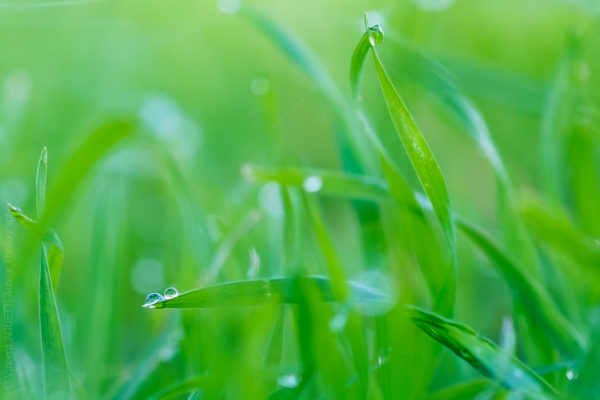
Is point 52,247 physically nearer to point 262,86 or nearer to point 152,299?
point 152,299

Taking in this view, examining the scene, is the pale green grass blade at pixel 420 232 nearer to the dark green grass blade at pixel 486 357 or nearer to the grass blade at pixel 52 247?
the dark green grass blade at pixel 486 357

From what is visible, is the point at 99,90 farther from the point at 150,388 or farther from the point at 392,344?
the point at 392,344

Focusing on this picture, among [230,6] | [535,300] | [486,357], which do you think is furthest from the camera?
[230,6]

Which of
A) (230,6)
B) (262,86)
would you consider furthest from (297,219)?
(230,6)

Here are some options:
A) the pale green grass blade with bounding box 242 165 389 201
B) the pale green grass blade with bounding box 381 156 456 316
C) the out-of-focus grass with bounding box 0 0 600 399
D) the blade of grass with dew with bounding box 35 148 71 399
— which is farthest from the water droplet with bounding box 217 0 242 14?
the blade of grass with dew with bounding box 35 148 71 399

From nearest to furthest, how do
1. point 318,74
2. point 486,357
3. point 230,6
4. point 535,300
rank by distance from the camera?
1. point 486,357
2. point 535,300
3. point 318,74
4. point 230,6

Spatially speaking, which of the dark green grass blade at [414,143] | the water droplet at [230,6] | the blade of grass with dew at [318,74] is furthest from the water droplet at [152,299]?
the water droplet at [230,6]
